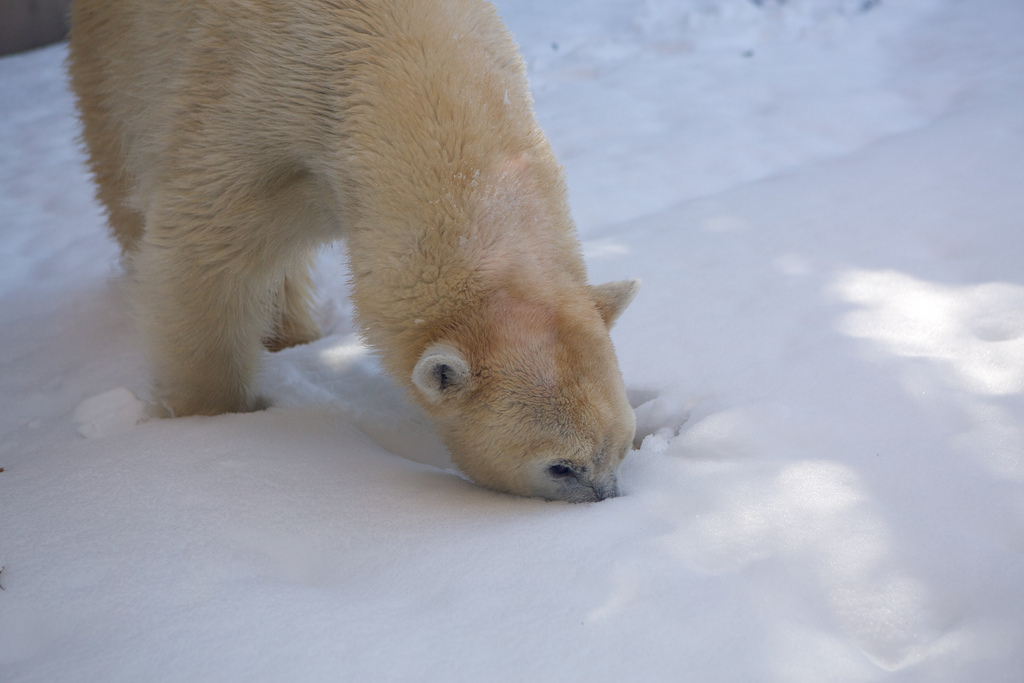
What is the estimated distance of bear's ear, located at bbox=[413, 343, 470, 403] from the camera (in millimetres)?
2129

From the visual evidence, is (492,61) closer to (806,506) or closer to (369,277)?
(369,277)

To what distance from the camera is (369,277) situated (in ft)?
7.68

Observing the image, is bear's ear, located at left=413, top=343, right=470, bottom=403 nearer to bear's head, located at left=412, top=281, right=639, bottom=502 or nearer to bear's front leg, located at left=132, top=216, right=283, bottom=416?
bear's head, located at left=412, top=281, right=639, bottom=502

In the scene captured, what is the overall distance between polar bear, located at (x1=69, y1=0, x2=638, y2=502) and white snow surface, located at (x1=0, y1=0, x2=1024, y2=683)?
0.98 feet

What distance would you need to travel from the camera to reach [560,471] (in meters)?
2.31

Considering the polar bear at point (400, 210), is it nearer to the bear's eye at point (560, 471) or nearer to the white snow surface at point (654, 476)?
the bear's eye at point (560, 471)

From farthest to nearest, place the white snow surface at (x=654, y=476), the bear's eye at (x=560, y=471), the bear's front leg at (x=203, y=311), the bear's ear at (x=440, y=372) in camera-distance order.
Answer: the bear's front leg at (x=203, y=311) → the bear's eye at (x=560, y=471) → the bear's ear at (x=440, y=372) → the white snow surface at (x=654, y=476)

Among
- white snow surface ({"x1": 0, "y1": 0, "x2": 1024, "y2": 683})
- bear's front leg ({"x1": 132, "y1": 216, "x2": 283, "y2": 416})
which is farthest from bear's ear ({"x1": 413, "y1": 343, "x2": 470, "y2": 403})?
bear's front leg ({"x1": 132, "y1": 216, "x2": 283, "y2": 416})

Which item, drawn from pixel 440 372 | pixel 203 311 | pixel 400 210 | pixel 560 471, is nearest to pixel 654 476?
→ pixel 560 471

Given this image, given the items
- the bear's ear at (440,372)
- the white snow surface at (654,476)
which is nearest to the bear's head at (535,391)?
the bear's ear at (440,372)

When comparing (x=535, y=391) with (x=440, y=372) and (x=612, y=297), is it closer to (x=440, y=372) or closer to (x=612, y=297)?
(x=440, y=372)

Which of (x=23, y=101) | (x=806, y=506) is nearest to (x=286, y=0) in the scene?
(x=806, y=506)

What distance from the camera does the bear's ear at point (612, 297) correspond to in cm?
250

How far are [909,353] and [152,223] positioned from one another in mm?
2892
